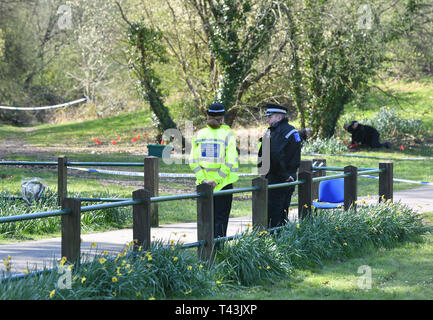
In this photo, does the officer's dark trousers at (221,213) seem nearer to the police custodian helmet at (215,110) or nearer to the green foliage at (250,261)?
the green foliage at (250,261)

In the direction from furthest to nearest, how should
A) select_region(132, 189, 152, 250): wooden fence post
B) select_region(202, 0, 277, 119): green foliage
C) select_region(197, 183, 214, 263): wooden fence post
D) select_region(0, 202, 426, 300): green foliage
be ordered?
select_region(202, 0, 277, 119): green foliage → select_region(197, 183, 214, 263): wooden fence post → select_region(132, 189, 152, 250): wooden fence post → select_region(0, 202, 426, 300): green foliage

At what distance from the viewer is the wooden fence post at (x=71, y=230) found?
5.49 metres

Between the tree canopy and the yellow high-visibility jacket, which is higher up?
the tree canopy

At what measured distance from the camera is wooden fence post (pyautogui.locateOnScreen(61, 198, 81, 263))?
5.49 meters

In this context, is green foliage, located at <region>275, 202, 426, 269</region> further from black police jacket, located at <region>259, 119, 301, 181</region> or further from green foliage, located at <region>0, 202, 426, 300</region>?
black police jacket, located at <region>259, 119, 301, 181</region>

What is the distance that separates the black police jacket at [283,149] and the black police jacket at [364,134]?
17.0 meters

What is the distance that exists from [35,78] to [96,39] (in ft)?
52.3

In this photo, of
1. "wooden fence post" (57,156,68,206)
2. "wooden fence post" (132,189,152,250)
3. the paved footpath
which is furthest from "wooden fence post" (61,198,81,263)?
"wooden fence post" (57,156,68,206)

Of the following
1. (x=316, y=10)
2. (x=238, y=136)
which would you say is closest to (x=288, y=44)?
(x=316, y=10)

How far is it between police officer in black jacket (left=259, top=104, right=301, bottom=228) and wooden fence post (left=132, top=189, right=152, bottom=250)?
98.9 inches

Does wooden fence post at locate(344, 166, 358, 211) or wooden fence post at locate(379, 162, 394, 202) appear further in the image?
wooden fence post at locate(379, 162, 394, 202)

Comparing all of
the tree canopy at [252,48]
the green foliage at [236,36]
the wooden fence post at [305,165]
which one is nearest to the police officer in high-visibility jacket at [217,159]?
the wooden fence post at [305,165]

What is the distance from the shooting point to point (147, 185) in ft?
32.7

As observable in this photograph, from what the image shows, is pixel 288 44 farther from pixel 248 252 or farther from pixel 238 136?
pixel 248 252
